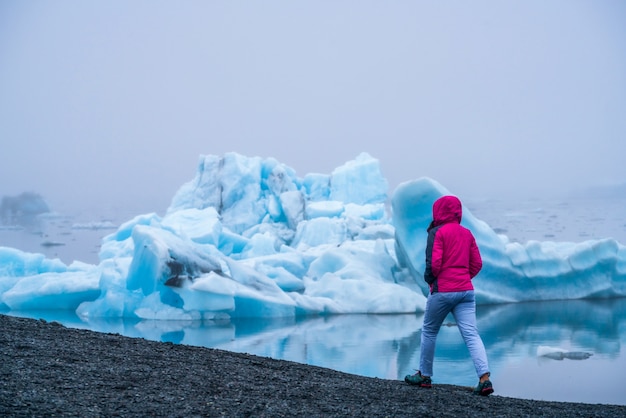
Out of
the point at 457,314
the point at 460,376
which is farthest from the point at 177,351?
the point at 460,376

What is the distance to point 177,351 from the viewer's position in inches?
164

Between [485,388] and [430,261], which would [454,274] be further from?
[485,388]

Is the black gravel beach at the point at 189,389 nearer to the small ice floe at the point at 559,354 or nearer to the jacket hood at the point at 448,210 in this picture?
the jacket hood at the point at 448,210

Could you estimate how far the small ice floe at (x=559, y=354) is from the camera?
6741mm

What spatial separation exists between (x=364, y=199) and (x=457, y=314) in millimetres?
18325

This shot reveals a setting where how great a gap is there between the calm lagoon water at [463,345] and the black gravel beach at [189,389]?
1.67 metres

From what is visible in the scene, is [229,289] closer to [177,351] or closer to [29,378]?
[177,351]

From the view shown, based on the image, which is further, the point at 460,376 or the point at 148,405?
the point at 460,376

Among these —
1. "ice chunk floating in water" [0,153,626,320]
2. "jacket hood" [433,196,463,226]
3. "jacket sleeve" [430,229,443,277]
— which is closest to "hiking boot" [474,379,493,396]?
"jacket sleeve" [430,229,443,277]

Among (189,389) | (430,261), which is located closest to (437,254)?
(430,261)

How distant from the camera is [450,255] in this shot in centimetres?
375

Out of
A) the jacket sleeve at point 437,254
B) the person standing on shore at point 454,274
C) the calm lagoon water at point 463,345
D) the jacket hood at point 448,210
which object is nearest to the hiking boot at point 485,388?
the person standing on shore at point 454,274

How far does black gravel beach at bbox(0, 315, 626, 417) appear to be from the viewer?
9.58 ft

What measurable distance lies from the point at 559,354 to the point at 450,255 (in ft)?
12.1
